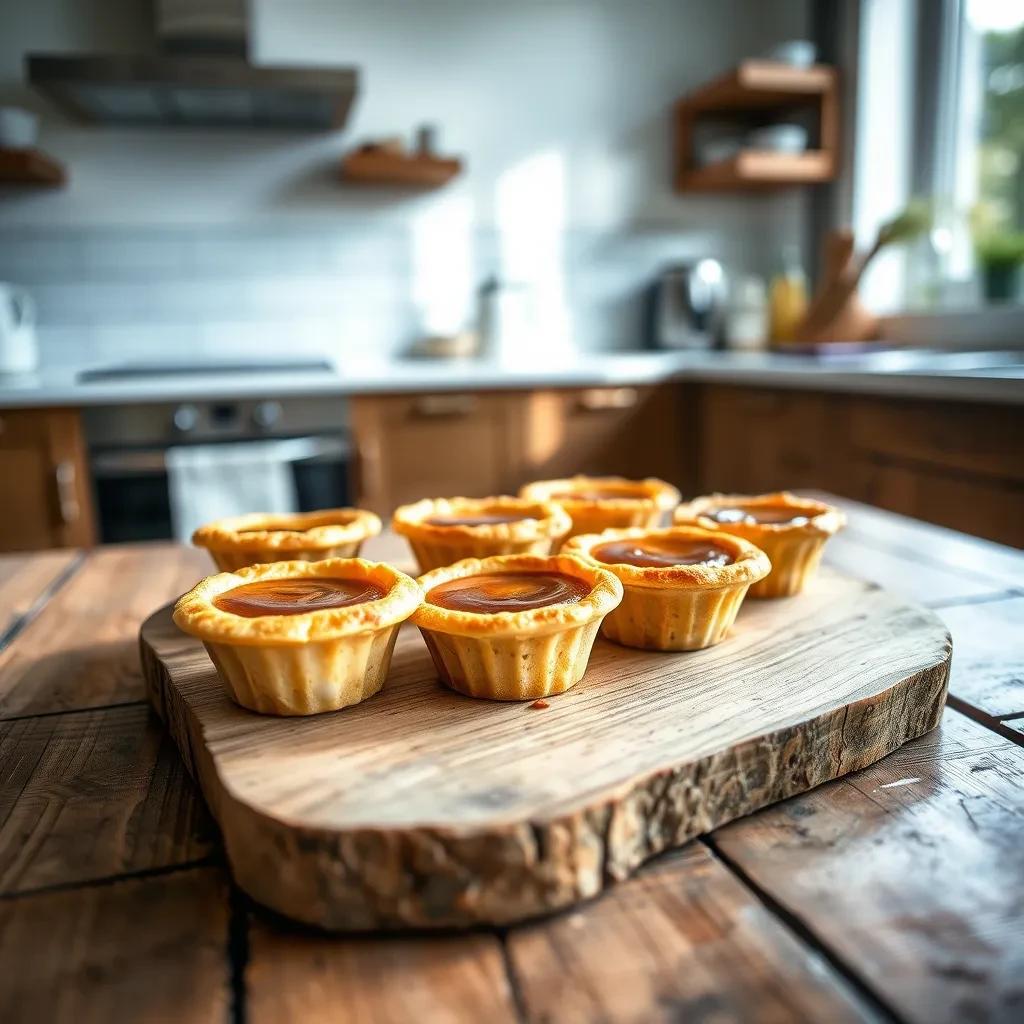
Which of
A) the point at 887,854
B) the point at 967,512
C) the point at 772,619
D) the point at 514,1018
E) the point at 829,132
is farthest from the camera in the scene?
the point at 829,132

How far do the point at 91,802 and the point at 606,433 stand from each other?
234 cm

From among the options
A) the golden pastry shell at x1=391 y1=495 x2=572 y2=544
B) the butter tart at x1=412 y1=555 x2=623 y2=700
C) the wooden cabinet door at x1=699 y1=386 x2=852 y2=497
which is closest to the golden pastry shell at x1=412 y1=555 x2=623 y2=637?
the butter tart at x1=412 y1=555 x2=623 y2=700

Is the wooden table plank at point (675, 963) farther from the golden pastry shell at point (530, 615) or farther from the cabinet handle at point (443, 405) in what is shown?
the cabinet handle at point (443, 405)

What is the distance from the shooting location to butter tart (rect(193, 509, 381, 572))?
896mm

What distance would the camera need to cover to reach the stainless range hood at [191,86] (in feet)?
8.16

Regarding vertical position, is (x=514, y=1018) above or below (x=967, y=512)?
above

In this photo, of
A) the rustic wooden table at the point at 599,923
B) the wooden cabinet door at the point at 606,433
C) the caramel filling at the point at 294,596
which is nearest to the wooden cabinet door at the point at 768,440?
the wooden cabinet door at the point at 606,433

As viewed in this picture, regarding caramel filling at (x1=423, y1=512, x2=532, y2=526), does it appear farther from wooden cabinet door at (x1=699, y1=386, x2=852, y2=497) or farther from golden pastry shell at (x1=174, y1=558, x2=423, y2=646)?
wooden cabinet door at (x1=699, y1=386, x2=852, y2=497)

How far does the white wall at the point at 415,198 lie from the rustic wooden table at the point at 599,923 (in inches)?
103

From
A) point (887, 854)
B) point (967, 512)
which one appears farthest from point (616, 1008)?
point (967, 512)

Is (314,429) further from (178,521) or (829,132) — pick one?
(829,132)

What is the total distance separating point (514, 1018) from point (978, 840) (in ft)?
0.99

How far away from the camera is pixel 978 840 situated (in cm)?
56

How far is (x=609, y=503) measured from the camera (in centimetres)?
105
